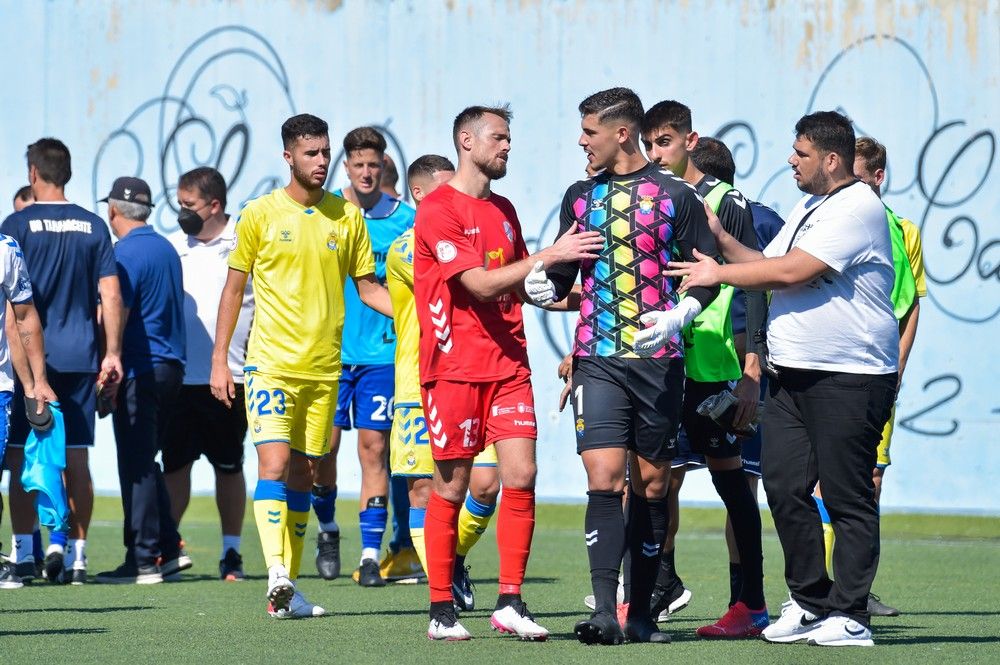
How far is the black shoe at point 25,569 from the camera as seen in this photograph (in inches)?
385

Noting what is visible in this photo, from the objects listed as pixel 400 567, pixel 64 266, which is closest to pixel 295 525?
pixel 400 567

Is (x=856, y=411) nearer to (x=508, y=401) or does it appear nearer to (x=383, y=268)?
(x=508, y=401)

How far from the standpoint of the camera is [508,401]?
7.15m

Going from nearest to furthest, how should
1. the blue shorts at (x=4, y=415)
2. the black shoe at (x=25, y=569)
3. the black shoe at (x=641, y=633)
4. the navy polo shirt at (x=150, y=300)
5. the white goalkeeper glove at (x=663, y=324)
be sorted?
1. the white goalkeeper glove at (x=663, y=324)
2. the black shoe at (x=641, y=633)
3. the blue shorts at (x=4, y=415)
4. the black shoe at (x=25, y=569)
5. the navy polo shirt at (x=150, y=300)

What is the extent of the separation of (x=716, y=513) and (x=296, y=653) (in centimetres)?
747

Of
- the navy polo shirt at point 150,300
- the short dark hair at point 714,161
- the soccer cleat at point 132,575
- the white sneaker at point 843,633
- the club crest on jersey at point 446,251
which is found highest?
the short dark hair at point 714,161

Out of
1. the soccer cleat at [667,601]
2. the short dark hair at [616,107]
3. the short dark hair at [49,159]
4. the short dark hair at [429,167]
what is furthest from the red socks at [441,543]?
the short dark hair at [49,159]

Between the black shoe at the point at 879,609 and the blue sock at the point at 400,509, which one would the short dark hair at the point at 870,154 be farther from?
the blue sock at the point at 400,509

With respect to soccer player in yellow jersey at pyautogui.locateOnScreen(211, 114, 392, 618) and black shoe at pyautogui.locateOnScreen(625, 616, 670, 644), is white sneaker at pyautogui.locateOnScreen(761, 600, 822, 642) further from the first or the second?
soccer player in yellow jersey at pyautogui.locateOnScreen(211, 114, 392, 618)

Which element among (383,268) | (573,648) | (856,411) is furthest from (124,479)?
(856,411)

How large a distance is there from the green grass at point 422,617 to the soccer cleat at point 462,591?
2.8 inches

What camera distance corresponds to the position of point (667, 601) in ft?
25.0

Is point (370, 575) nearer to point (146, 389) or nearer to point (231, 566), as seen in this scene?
point (231, 566)

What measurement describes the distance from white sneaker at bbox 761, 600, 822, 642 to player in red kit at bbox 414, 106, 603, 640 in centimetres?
95
